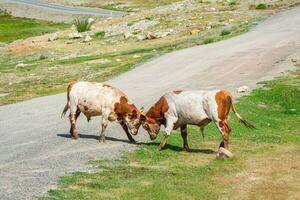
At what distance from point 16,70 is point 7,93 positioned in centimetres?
1191

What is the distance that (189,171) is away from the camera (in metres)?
18.4

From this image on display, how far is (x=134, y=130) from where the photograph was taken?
21781 mm

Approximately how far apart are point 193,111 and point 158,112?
1515mm

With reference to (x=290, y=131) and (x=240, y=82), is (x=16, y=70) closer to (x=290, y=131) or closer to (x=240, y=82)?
(x=240, y=82)

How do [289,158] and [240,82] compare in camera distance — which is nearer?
[289,158]

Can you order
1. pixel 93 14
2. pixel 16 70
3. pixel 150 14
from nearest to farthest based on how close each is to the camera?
1. pixel 16 70
2. pixel 150 14
3. pixel 93 14

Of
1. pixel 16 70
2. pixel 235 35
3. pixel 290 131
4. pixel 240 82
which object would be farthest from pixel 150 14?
pixel 290 131

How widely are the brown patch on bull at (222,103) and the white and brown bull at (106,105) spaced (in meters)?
3.18

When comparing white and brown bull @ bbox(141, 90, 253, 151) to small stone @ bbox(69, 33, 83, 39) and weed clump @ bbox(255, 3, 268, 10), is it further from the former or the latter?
weed clump @ bbox(255, 3, 268, 10)

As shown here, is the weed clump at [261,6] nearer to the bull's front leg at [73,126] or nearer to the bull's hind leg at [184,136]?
the bull's front leg at [73,126]

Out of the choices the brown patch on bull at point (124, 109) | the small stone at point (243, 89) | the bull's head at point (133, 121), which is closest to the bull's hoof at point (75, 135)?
the brown patch on bull at point (124, 109)

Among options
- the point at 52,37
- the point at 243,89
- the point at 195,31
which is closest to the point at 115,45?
the point at 195,31

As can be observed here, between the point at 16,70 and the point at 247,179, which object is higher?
the point at 247,179

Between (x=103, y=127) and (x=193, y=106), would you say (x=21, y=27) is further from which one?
(x=193, y=106)
